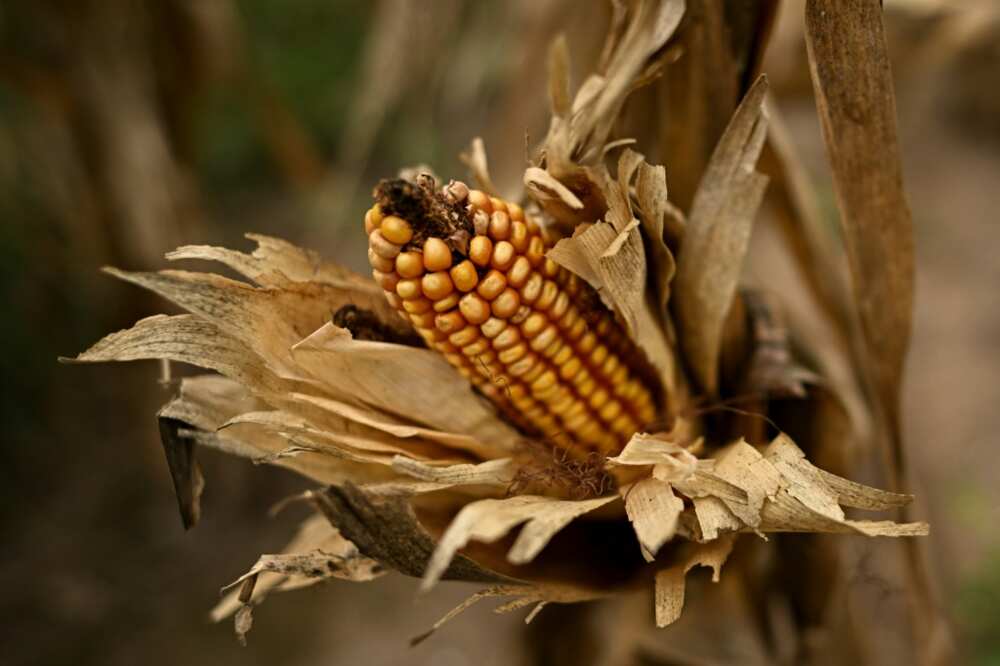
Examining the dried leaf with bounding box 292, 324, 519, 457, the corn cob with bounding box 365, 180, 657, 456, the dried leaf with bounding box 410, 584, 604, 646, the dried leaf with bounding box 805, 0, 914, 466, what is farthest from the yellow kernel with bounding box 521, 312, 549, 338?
the dried leaf with bounding box 805, 0, 914, 466

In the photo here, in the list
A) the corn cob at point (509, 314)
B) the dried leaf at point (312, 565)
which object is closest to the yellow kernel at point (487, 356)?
the corn cob at point (509, 314)

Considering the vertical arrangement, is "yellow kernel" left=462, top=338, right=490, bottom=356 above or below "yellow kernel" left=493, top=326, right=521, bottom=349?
above

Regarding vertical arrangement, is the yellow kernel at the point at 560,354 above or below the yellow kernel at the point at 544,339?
below

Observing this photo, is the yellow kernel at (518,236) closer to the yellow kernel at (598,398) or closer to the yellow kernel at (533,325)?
the yellow kernel at (533,325)

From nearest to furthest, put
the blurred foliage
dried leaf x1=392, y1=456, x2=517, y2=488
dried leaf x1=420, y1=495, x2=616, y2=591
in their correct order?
dried leaf x1=420, y1=495, x2=616, y2=591, dried leaf x1=392, y1=456, x2=517, y2=488, the blurred foliage

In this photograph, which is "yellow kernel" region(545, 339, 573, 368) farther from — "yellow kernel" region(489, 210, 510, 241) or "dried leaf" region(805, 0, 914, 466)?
"dried leaf" region(805, 0, 914, 466)

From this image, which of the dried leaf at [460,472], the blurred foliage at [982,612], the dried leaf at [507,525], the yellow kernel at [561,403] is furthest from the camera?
the blurred foliage at [982,612]

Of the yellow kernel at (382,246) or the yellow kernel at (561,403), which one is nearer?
the yellow kernel at (382,246)

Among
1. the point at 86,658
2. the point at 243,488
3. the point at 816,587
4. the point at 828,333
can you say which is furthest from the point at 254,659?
the point at 828,333
